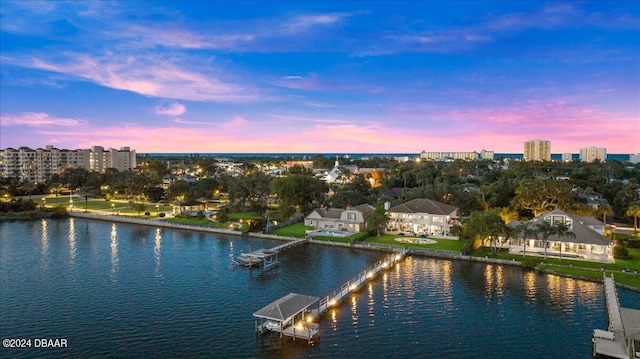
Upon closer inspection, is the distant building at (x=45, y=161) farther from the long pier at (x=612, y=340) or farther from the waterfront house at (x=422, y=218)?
the long pier at (x=612, y=340)

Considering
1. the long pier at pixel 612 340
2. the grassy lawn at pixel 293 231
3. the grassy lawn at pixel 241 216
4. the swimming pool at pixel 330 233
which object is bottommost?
the long pier at pixel 612 340

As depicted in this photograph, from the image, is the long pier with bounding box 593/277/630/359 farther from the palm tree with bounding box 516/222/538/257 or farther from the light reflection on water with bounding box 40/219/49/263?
the light reflection on water with bounding box 40/219/49/263

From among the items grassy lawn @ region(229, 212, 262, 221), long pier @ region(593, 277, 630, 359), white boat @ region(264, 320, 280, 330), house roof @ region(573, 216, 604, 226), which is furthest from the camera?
grassy lawn @ region(229, 212, 262, 221)

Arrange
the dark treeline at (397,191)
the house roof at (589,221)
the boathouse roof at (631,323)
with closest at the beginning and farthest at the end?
the boathouse roof at (631,323)
the house roof at (589,221)
the dark treeline at (397,191)

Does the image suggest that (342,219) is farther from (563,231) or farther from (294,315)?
(294,315)

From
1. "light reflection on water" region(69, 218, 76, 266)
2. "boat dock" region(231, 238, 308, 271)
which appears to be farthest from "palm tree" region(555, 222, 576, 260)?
"light reflection on water" region(69, 218, 76, 266)

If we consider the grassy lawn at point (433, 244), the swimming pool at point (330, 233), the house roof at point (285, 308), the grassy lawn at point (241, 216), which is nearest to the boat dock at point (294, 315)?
the house roof at point (285, 308)
